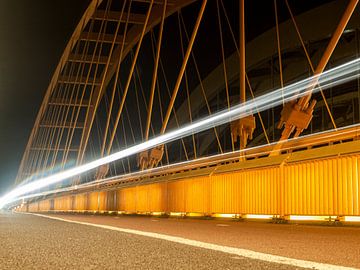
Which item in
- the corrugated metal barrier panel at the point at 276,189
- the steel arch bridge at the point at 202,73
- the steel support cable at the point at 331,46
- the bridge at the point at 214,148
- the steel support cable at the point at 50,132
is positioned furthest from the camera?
the steel support cable at the point at 50,132

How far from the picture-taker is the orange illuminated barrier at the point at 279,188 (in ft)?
34.3

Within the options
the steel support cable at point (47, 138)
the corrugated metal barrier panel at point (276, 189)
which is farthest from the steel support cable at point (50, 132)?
the corrugated metal barrier panel at point (276, 189)

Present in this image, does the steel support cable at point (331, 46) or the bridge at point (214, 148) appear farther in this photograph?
the steel support cable at point (331, 46)

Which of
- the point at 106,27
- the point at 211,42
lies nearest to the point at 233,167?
the point at 106,27

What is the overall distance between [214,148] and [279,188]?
1476 inches

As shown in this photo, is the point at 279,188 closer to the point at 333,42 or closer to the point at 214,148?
the point at 333,42

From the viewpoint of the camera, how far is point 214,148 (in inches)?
1959

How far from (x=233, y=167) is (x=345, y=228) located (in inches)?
204

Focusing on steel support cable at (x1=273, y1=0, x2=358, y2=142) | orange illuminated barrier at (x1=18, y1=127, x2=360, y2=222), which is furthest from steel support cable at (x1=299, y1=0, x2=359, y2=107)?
orange illuminated barrier at (x1=18, y1=127, x2=360, y2=222)

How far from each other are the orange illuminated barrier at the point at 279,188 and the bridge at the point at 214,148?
33mm

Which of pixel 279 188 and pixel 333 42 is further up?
pixel 333 42

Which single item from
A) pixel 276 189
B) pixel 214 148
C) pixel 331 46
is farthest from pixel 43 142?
pixel 276 189

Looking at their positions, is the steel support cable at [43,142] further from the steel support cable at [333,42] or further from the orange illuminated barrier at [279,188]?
the steel support cable at [333,42]

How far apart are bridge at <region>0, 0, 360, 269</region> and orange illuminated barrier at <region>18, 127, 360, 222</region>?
3cm
